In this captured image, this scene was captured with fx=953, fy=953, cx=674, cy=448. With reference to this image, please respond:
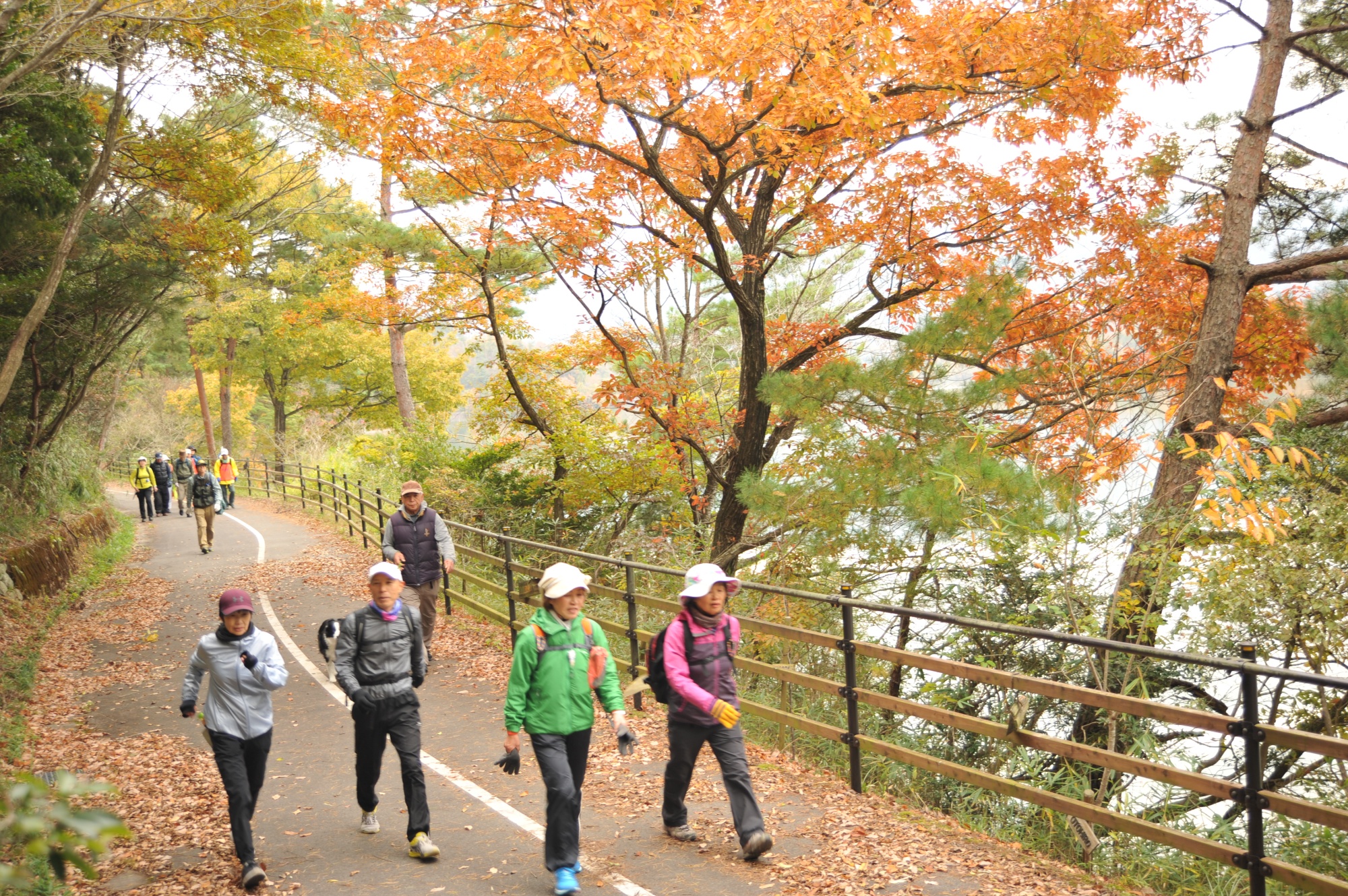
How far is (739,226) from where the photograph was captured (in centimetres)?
1201

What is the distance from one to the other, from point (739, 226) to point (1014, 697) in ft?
21.6

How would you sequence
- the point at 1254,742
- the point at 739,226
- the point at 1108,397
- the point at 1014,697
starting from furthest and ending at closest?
the point at 739,226, the point at 1108,397, the point at 1014,697, the point at 1254,742

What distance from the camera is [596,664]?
533cm

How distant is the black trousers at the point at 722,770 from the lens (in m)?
5.38

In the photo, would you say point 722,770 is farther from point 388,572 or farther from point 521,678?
point 388,572

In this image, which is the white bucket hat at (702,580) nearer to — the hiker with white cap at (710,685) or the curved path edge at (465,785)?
the hiker with white cap at (710,685)

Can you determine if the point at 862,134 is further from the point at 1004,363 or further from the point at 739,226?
the point at 1004,363

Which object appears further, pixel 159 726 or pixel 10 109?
pixel 10 109

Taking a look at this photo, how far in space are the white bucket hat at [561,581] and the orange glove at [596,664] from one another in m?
0.40

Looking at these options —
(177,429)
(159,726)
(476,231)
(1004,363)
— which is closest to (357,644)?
(159,726)

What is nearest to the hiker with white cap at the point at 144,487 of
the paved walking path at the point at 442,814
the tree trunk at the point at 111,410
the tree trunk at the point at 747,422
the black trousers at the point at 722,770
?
the tree trunk at the point at 111,410

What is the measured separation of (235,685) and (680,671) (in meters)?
2.59

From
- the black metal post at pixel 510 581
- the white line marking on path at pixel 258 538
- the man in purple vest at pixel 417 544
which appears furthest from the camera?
the white line marking on path at pixel 258 538

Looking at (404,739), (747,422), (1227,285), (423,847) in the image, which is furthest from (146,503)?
(1227,285)
